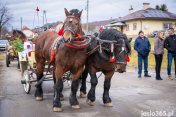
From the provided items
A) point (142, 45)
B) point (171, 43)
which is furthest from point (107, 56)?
point (142, 45)

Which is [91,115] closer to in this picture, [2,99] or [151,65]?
[2,99]

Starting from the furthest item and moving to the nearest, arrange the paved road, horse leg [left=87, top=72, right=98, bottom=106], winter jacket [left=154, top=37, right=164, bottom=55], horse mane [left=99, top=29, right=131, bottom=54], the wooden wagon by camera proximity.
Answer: winter jacket [left=154, top=37, right=164, bottom=55] < the wooden wagon < horse leg [left=87, top=72, right=98, bottom=106] < horse mane [left=99, top=29, right=131, bottom=54] < the paved road

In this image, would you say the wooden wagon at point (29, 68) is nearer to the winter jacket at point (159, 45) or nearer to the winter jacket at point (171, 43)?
the winter jacket at point (159, 45)

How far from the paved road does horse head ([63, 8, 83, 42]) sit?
174 centimetres

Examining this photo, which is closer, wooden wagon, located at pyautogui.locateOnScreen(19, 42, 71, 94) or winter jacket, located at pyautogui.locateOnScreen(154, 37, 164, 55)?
wooden wagon, located at pyautogui.locateOnScreen(19, 42, 71, 94)

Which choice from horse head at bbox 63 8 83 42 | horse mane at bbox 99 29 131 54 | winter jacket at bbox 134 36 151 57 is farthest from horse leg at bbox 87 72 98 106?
winter jacket at bbox 134 36 151 57

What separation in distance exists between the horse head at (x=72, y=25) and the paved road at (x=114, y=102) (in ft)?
5.72

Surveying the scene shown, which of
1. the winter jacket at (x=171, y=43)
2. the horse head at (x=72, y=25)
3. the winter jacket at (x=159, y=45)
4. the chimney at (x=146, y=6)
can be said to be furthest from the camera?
the chimney at (x=146, y=6)

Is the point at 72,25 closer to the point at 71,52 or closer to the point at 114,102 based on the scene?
the point at 71,52

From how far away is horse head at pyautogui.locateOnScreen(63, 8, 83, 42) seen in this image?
23.2 feet

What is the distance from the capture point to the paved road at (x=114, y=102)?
297 inches

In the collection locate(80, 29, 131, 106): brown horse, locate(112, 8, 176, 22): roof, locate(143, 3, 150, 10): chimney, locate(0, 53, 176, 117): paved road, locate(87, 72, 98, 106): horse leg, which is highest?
locate(143, 3, 150, 10): chimney

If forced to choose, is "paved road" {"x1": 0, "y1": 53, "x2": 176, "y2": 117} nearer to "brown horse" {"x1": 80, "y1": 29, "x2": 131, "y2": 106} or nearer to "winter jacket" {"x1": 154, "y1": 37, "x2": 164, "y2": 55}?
"brown horse" {"x1": 80, "y1": 29, "x2": 131, "y2": 106}

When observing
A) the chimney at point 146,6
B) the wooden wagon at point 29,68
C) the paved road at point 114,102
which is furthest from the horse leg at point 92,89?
the chimney at point 146,6
